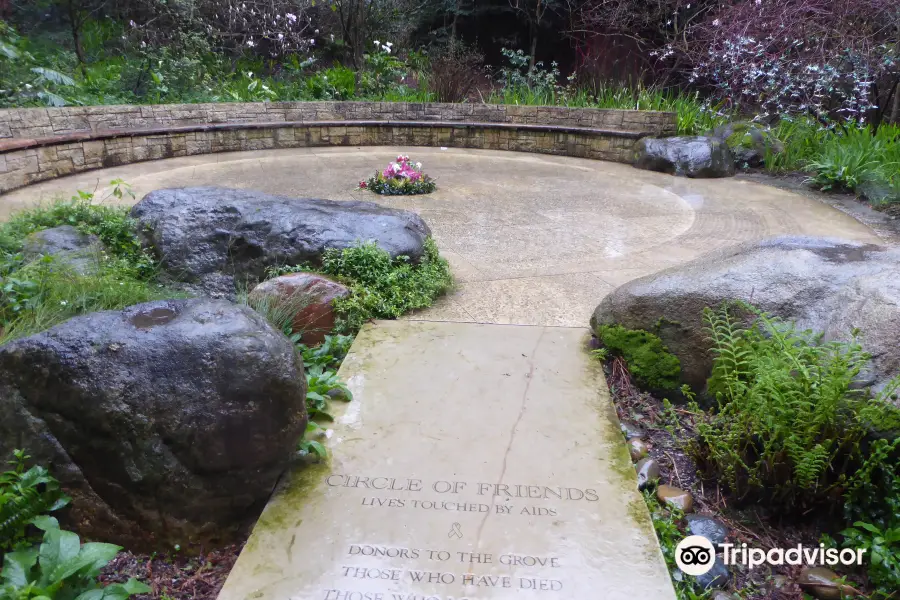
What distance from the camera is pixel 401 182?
692 centimetres

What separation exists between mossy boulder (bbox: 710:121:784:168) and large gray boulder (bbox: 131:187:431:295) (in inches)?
236

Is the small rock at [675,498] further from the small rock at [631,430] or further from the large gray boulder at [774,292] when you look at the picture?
the large gray boulder at [774,292]

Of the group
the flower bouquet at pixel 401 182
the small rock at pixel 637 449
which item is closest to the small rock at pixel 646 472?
the small rock at pixel 637 449

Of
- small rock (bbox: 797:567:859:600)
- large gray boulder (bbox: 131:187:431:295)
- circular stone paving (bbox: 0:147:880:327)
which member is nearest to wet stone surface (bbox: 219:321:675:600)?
small rock (bbox: 797:567:859:600)

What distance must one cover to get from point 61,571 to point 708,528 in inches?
81.5

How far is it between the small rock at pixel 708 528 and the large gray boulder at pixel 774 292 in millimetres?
869

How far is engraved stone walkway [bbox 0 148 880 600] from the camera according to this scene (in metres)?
2.00

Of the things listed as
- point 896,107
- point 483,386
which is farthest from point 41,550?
point 896,107

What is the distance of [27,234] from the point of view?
4.36 metres

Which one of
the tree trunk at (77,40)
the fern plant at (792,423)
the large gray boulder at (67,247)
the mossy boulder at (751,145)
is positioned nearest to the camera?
the fern plant at (792,423)

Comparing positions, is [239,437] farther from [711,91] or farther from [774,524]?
[711,91]

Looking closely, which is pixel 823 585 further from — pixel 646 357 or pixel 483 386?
pixel 483 386

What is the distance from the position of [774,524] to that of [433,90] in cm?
978

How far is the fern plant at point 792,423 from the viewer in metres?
2.20
